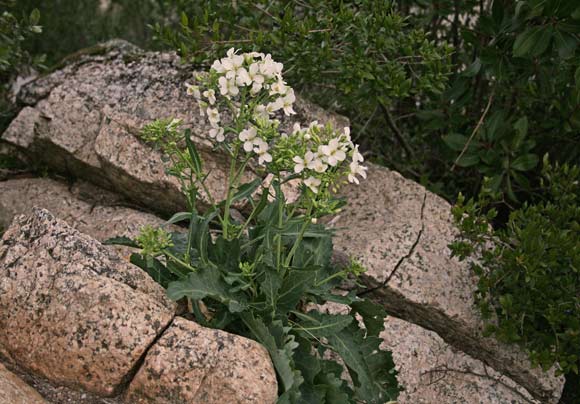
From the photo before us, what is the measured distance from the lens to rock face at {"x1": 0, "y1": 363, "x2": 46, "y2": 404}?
2.65m

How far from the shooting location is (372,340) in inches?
130

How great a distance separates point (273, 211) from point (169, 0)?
2085mm

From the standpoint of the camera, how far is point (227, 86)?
2857mm

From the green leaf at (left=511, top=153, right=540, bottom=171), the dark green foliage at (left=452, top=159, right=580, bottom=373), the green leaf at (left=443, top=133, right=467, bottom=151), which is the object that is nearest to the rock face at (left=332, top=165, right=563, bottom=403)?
the dark green foliage at (left=452, top=159, right=580, bottom=373)

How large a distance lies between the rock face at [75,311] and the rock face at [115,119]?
3.67ft

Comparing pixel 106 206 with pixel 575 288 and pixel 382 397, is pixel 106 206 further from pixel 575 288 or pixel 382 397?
pixel 575 288

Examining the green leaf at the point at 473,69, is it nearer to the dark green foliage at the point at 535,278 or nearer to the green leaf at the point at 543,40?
the green leaf at the point at 543,40

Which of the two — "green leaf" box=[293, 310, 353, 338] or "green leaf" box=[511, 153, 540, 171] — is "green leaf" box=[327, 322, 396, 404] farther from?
"green leaf" box=[511, 153, 540, 171]

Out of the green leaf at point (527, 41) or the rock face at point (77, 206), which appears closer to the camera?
the green leaf at point (527, 41)

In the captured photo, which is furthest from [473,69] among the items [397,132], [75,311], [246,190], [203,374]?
[75,311]

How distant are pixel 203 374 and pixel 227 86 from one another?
1.01 meters

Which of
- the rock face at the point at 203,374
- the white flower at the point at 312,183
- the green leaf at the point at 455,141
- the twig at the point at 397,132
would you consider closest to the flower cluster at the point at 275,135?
the white flower at the point at 312,183

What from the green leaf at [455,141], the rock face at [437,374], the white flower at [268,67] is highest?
the white flower at [268,67]

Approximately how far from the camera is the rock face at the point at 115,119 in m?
4.18
